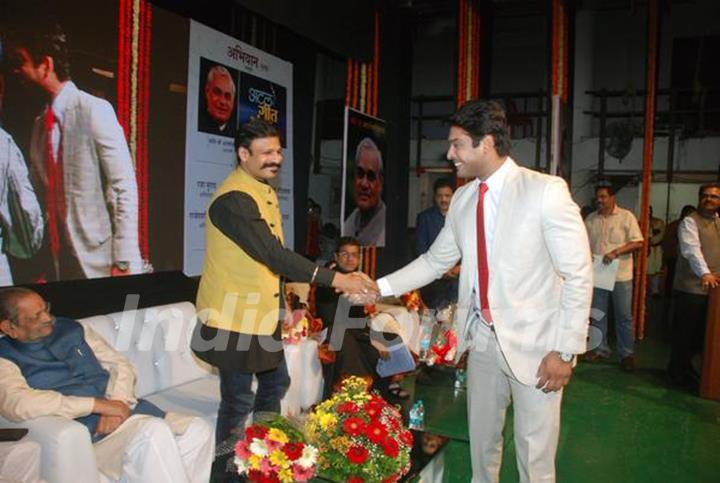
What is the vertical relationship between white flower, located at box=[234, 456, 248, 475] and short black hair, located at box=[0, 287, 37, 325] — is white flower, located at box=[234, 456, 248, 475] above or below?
below

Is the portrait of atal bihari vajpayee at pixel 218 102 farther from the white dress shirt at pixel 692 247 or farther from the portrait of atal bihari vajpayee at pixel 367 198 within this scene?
the white dress shirt at pixel 692 247

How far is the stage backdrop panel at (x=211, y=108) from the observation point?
384 cm

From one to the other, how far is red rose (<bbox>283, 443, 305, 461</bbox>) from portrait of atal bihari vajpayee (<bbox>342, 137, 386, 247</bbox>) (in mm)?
3366

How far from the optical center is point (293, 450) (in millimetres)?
1983

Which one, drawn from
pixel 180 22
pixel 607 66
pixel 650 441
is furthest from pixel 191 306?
pixel 607 66

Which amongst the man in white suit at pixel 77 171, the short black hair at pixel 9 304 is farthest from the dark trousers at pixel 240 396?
the man in white suit at pixel 77 171

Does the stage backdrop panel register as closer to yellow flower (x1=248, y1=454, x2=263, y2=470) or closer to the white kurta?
the white kurta

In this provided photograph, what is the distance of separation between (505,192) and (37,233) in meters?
2.12

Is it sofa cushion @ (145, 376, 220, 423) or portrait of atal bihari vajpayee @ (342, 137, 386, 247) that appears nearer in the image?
sofa cushion @ (145, 376, 220, 423)

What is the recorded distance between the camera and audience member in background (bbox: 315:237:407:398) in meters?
3.99

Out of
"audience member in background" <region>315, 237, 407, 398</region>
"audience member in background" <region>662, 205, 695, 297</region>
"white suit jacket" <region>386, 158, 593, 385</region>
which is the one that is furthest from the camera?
"audience member in background" <region>662, 205, 695, 297</region>

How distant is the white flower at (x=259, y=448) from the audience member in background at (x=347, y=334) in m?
2.00

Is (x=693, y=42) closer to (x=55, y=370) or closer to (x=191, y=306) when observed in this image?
(x=191, y=306)

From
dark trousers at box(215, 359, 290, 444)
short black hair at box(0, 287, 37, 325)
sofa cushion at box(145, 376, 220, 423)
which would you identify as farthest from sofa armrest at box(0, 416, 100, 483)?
sofa cushion at box(145, 376, 220, 423)
